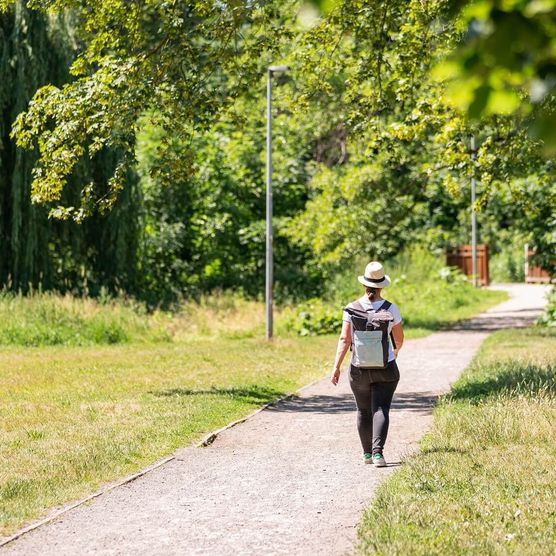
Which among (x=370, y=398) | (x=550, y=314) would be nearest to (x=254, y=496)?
(x=370, y=398)

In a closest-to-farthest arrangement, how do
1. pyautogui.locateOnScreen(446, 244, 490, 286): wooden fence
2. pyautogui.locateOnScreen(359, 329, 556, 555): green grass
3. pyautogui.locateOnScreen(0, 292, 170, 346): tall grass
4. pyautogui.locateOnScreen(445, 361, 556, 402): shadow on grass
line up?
pyautogui.locateOnScreen(359, 329, 556, 555): green grass < pyautogui.locateOnScreen(445, 361, 556, 402): shadow on grass < pyautogui.locateOnScreen(0, 292, 170, 346): tall grass < pyautogui.locateOnScreen(446, 244, 490, 286): wooden fence

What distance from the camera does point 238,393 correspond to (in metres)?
14.3

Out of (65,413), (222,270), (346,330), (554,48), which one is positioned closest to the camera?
(554,48)

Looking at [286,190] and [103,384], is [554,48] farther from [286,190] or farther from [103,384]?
[286,190]

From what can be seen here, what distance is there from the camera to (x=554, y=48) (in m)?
2.88

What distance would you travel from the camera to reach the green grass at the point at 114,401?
29.3 feet

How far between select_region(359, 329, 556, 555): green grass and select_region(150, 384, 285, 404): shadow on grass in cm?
254

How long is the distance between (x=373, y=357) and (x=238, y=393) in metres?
5.26

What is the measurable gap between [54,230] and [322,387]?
13254mm

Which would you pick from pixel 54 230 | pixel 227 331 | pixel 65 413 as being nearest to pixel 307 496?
pixel 65 413

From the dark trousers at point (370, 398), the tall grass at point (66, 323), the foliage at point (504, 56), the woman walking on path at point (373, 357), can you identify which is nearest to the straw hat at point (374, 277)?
the woman walking on path at point (373, 357)

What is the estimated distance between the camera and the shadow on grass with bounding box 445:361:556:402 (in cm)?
1238

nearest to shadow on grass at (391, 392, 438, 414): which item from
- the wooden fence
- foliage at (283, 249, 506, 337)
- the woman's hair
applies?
the woman's hair

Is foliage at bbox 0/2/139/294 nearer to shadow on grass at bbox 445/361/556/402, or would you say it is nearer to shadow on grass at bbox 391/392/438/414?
shadow on grass at bbox 391/392/438/414
